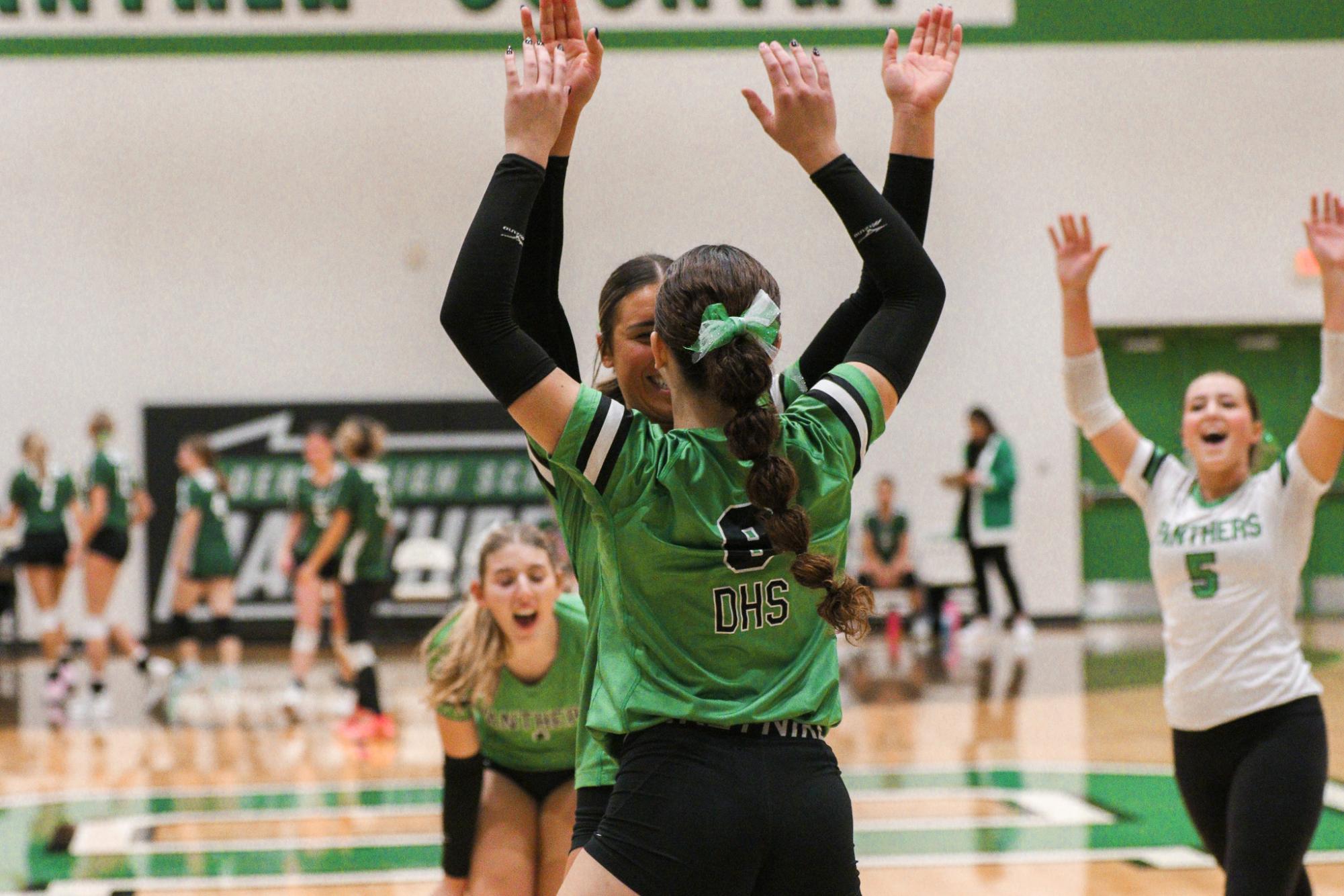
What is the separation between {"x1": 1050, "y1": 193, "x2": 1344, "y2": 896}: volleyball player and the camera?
3.17 metres

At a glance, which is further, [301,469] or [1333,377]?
[301,469]

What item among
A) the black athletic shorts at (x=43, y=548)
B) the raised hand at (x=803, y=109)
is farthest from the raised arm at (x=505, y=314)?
the black athletic shorts at (x=43, y=548)

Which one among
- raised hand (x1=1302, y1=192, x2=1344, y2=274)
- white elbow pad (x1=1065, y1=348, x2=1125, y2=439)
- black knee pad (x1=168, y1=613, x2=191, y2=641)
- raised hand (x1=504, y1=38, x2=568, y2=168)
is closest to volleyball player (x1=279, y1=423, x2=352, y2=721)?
black knee pad (x1=168, y1=613, x2=191, y2=641)

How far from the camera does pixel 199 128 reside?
497 inches

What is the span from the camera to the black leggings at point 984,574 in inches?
448

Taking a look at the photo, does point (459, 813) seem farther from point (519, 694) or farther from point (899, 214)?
point (899, 214)

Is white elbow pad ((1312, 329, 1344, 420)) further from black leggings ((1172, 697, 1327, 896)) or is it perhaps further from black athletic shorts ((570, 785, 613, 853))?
black athletic shorts ((570, 785, 613, 853))

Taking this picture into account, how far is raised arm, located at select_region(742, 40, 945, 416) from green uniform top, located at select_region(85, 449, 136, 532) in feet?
27.3

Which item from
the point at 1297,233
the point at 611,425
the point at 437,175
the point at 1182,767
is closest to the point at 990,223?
the point at 1297,233

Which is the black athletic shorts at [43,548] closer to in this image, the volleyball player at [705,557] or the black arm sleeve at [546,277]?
the black arm sleeve at [546,277]

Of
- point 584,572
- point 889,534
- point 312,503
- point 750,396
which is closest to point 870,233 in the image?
point 750,396

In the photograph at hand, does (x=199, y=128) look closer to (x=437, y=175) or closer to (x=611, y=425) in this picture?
(x=437, y=175)

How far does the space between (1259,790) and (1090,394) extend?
1.06 m

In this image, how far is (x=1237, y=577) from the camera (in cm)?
345
